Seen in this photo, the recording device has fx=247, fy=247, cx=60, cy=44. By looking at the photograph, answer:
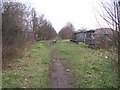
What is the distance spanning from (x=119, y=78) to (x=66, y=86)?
11.7ft

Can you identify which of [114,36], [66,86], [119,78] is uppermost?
[114,36]

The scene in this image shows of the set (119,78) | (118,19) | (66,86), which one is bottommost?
(66,86)

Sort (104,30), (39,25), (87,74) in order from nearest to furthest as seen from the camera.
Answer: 1. (104,30)
2. (87,74)
3. (39,25)

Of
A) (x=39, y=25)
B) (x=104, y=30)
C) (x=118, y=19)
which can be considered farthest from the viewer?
(x=39, y=25)

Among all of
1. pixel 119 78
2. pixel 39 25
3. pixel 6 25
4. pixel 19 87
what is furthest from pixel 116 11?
pixel 39 25

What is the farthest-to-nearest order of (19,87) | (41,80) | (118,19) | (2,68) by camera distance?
(2,68) < (41,80) < (19,87) < (118,19)

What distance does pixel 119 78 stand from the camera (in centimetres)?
713

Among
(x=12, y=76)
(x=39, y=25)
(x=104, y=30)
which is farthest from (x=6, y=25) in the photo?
(x=39, y=25)

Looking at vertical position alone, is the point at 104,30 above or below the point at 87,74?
above

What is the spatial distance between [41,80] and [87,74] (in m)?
2.73

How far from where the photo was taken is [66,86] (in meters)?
10.3

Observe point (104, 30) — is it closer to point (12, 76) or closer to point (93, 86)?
point (93, 86)

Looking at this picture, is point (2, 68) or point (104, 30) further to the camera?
point (2, 68)

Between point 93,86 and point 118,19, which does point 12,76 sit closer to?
point 93,86
